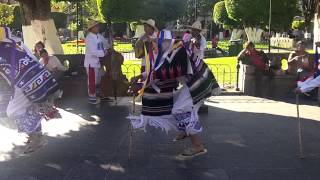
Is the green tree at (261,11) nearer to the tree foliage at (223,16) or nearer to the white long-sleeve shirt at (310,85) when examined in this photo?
the tree foliage at (223,16)

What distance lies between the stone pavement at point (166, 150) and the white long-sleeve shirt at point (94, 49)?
1239 mm

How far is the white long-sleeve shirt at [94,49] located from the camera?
9898mm

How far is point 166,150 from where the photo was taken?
6.74m

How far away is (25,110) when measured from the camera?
6445 mm

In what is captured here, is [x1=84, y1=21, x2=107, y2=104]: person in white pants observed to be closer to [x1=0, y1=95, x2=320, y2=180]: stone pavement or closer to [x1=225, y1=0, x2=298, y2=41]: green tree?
[x1=0, y1=95, x2=320, y2=180]: stone pavement

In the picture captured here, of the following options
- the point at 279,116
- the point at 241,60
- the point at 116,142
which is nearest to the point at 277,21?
the point at 241,60

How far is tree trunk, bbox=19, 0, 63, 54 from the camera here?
41.0ft

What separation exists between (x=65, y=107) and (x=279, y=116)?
14.3ft

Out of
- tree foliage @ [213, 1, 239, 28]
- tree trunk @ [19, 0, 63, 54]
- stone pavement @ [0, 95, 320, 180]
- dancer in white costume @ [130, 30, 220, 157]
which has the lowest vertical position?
stone pavement @ [0, 95, 320, 180]

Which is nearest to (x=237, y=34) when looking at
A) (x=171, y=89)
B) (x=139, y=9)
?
(x=139, y=9)

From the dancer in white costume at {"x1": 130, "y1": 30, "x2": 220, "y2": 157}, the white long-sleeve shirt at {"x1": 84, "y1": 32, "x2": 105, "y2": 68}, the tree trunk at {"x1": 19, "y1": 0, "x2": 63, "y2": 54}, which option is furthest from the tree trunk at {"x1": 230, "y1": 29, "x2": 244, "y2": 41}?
the dancer in white costume at {"x1": 130, "y1": 30, "x2": 220, "y2": 157}

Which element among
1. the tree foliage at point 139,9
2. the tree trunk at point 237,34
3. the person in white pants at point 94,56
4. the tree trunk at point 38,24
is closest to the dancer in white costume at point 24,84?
the person in white pants at point 94,56

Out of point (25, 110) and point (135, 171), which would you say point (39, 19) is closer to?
point (25, 110)

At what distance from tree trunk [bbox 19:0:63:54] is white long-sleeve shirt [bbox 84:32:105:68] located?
2.95m
